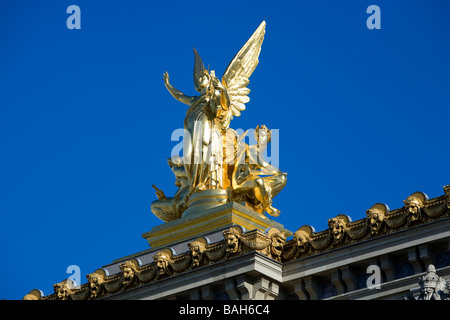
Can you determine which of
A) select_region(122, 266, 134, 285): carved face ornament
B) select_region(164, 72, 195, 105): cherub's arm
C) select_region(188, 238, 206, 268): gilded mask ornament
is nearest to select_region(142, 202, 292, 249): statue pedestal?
select_region(188, 238, 206, 268): gilded mask ornament

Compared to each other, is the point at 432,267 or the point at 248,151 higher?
the point at 248,151

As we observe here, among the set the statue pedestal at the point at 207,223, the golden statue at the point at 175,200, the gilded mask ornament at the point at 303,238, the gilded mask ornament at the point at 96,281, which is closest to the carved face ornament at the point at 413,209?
the gilded mask ornament at the point at 303,238

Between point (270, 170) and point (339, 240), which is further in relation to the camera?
point (270, 170)

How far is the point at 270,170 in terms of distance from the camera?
37438 mm

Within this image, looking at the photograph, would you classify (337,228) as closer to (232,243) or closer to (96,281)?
(232,243)

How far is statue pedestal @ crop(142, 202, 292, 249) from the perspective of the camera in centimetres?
3475

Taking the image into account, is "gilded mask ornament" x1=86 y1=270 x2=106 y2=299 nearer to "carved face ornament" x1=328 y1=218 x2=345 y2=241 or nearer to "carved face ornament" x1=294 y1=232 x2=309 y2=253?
"carved face ornament" x1=294 y1=232 x2=309 y2=253

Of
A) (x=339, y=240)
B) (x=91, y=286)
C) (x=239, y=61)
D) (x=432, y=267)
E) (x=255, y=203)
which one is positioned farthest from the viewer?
(x=239, y=61)

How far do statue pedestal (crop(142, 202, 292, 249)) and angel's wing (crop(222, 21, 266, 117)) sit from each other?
4860 mm

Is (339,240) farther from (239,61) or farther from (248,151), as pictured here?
(239,61)

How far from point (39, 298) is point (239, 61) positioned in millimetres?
10569

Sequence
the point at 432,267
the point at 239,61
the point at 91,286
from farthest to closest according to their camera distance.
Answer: the point at 239,61 → the point at 91,286 → the point at 432,267
